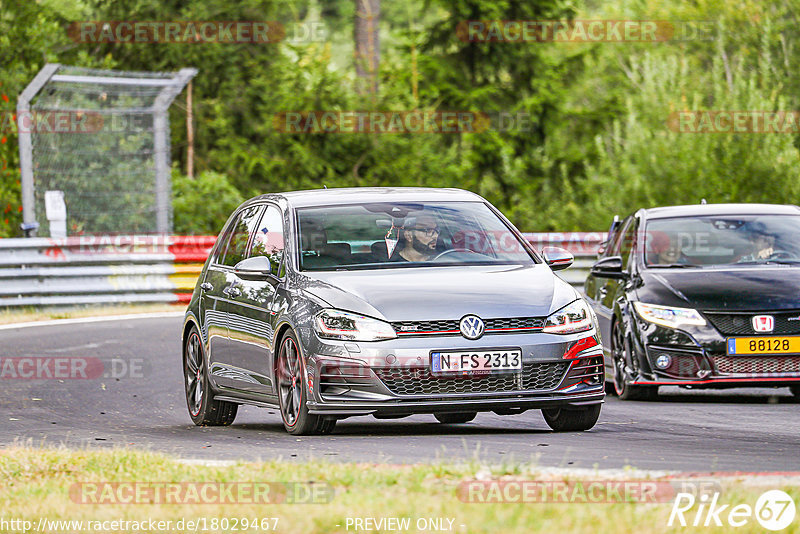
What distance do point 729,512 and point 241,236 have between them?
6.22 metres

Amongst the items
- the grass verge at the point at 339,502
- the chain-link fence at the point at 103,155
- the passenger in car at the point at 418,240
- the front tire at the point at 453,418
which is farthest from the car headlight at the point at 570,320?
the chain-link fence at the point at 103,155

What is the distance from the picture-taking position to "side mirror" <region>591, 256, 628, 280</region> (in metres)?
13.6

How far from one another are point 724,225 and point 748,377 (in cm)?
183

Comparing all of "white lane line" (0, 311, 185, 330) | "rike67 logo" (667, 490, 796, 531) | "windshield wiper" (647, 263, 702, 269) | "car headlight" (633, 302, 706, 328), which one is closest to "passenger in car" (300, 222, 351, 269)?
"car headlight" (633, 302, 706, 328)

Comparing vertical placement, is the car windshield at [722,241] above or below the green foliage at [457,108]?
above

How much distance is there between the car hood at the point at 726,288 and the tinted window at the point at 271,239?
339 cm

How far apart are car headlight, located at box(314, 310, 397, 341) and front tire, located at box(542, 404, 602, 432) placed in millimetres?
1345

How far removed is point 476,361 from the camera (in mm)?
9273


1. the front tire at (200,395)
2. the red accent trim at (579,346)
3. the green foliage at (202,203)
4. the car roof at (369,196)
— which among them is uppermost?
the car roof at (369,196)

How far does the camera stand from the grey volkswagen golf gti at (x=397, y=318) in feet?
30.5

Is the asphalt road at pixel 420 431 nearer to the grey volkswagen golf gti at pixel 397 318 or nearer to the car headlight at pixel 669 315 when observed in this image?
the grey volkswagen golf gti at pixel 397 318

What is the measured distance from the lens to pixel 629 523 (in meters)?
5.77

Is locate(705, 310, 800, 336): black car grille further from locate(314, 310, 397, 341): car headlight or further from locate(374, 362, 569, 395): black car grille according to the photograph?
locate(314, 310, 397, 341): car headlight

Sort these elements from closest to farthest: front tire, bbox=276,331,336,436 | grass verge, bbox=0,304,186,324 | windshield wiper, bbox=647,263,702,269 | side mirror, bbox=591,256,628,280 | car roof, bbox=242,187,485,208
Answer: front tire, bbox=276,331,336,436, car roof, bbox=242,187,485,208, windshield wiper, bbox=647,263,702,269, side mirror, bbox=591,256,628,280, grass verge, bbox=0,304,186,324
